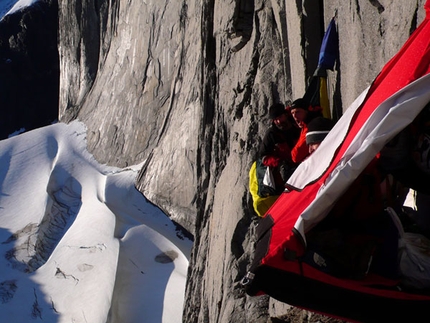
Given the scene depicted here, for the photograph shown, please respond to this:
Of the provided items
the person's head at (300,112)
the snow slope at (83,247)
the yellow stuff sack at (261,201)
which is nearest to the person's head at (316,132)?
the person's head at (300,112)

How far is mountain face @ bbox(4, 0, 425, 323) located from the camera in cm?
426

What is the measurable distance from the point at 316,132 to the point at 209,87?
204 inches

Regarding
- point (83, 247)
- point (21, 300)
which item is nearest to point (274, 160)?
point (83, 247)

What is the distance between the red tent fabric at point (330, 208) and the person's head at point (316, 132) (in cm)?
59

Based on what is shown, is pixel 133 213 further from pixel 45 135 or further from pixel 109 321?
pixel 45 135

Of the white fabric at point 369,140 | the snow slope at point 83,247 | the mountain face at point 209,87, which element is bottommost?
the snow slope at point 83,247

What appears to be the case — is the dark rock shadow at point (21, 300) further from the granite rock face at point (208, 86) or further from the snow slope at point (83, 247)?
the granite rock face at point (208, 86)

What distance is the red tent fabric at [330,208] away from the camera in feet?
7.73

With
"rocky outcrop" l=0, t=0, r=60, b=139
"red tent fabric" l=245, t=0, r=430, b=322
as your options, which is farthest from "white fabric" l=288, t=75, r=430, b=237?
"rocky outcrop" l=0, t=0, r=60, b=139

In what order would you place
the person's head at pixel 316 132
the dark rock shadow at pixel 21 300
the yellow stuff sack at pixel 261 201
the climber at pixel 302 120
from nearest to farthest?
the person's head at pixel 316 132, the climber at pixel 302 120, the yellow stuff sack at pixel 261 201, the dark rock shadow at pixel 21 300

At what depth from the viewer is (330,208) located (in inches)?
97.4

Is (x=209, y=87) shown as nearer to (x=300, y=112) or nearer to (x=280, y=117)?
(x=280, y=117)

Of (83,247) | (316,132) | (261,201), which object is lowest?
(83,247)

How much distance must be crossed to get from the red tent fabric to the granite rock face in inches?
29.1
